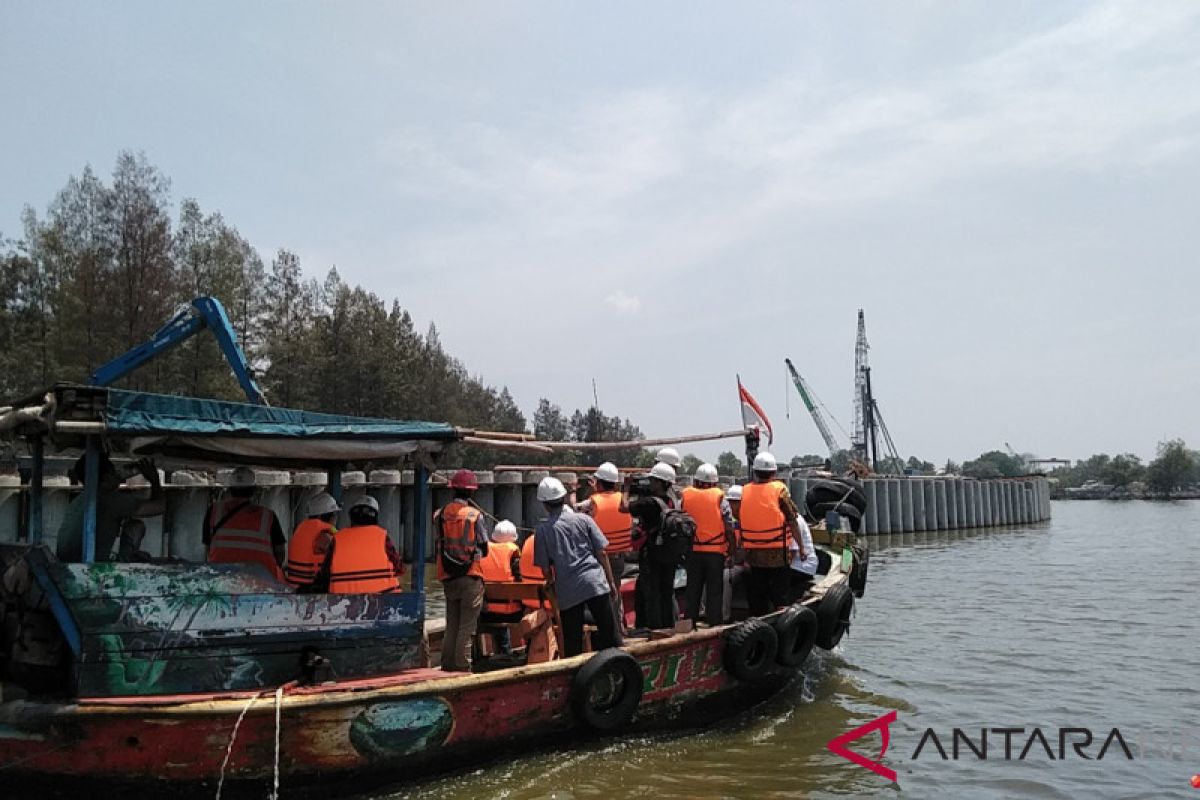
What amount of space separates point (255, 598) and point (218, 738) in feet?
2.81

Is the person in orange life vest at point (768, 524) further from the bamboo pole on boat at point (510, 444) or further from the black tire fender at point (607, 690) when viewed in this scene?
the bamboo pole on boat at point (510, 444)

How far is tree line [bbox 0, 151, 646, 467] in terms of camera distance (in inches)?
1081

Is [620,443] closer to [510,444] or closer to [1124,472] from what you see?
[510,444]

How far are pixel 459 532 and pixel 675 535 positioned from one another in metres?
2.00

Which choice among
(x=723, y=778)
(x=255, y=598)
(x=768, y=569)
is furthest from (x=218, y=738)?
(x=768, y=569)

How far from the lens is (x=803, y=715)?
861 centimetres

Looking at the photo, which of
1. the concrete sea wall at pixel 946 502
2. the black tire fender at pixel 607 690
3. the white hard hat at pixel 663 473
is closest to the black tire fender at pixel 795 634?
the white hard hat at pixel 663 473

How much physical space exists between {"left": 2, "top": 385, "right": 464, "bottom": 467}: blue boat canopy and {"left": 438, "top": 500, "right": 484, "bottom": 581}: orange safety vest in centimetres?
57

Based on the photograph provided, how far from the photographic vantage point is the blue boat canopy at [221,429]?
220 inches

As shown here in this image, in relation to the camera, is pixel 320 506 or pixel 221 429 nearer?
pixel 221 429

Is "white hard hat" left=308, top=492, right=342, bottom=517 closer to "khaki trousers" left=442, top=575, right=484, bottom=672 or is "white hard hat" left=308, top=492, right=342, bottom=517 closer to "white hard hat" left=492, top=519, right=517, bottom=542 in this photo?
"khaki trousers" left=442, top=575, right=484, bottom=672

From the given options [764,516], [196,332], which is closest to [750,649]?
[764,516]

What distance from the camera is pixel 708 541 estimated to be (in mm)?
8320

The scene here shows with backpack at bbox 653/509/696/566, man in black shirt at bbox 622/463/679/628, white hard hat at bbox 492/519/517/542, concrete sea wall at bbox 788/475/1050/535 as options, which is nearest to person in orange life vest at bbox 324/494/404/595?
white hard hat at bbox 492/519/517/542
